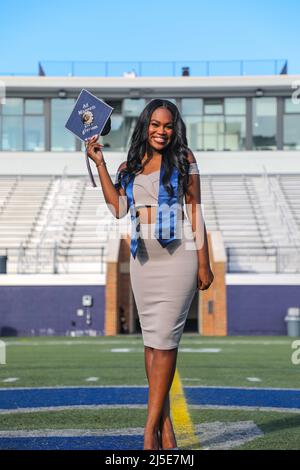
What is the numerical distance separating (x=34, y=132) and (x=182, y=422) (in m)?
31.8

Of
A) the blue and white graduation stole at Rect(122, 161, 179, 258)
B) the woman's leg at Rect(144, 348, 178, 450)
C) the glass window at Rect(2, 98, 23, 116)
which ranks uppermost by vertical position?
the glass window at Rect(2, 98, 23, 116)

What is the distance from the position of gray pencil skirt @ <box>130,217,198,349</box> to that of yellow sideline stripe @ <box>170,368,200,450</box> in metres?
0.72

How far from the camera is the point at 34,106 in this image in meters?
36.8

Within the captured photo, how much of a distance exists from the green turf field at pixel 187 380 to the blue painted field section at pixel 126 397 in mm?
292

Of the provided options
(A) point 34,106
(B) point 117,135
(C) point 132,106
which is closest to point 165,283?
(C) point 132,106

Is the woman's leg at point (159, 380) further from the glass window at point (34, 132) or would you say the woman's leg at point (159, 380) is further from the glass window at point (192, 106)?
the glass window at point (34, 132)

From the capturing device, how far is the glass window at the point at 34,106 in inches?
1447

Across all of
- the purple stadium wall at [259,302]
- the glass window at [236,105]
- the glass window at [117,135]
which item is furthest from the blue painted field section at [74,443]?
the glass window at [236,105]

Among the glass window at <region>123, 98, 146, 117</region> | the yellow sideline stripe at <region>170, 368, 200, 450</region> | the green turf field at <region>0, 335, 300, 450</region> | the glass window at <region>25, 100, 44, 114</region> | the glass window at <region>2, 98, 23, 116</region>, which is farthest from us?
the glass window at <region>25, 100, 44, 114</region>

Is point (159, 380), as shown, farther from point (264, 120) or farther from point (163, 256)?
point (264, 120)

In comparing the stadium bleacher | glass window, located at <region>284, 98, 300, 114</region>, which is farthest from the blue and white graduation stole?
glass window, located at <region>284, 98, 300, 114</region>

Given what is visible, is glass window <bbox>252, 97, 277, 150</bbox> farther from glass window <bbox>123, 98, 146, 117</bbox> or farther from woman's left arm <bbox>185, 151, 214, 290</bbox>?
woman's left arm <bbox>185, 151, 214, 290</bbox>

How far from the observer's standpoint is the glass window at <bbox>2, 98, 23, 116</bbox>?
36.6 m

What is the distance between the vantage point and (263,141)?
119 feet
